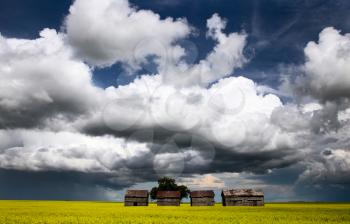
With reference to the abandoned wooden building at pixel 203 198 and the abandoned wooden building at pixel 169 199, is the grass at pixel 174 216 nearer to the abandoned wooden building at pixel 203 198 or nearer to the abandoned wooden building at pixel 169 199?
the abandoned wooden building at pixel 169 199

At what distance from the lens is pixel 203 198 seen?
81.9 m

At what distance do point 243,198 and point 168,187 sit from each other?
118 feet

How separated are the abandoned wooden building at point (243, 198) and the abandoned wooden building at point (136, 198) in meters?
18.5

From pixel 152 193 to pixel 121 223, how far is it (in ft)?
296

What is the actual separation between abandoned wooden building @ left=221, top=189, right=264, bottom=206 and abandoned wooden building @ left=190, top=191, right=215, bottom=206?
4930 millimetres

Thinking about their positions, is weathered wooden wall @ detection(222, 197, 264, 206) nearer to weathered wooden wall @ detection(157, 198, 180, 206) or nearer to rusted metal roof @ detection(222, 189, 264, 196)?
rusted metal roof @ detection(222, 189, 264, 196)

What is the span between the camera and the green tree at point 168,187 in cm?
10775

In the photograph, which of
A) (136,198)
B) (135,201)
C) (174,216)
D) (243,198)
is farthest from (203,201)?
(174,216)

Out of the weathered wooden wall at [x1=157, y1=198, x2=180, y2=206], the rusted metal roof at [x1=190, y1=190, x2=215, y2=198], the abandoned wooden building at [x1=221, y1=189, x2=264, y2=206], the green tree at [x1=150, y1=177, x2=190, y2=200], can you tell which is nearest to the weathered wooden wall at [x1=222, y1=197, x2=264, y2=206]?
the abandoned wooden building at [x1=221, y1=189, x2=264, y2=206]

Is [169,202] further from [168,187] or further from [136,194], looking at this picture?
[168,187]

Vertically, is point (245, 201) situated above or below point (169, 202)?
above

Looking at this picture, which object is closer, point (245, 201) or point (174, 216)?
point (174, 216)

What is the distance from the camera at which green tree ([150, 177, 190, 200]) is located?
108 metres

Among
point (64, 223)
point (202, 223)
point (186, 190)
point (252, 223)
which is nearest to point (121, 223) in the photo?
point (64, 223)
